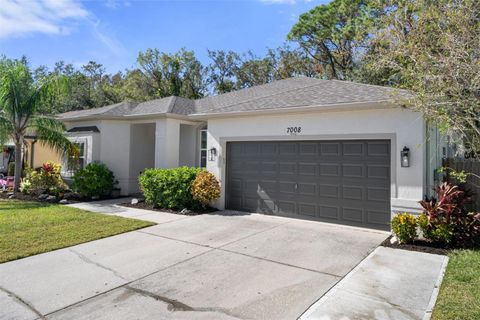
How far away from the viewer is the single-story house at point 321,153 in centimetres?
797

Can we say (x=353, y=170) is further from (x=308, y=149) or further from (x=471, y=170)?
(x=471, y=170)

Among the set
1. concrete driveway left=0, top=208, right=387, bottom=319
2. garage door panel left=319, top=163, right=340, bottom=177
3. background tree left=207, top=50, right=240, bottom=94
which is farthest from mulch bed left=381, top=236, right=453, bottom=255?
background tree left=207, top=50, right=240, bottom=94

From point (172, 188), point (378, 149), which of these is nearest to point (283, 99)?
point (378, 149)

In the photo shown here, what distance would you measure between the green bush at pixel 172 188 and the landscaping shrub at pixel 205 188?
27cm

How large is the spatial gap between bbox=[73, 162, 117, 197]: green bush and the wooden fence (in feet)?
41.0

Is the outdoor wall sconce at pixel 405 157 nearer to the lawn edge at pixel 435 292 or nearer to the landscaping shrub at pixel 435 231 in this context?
the landscaping shrub at pixel 435 231

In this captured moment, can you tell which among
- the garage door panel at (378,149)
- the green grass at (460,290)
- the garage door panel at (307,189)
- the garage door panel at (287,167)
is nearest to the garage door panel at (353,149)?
the garage door panel at (378,149)

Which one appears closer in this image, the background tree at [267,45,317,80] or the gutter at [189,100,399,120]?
the gutter at [189,100,399,120]

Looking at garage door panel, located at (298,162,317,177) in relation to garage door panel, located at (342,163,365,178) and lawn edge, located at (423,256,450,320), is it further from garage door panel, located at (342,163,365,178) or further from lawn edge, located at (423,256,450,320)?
lawn edge, located at (423,256,450,320)

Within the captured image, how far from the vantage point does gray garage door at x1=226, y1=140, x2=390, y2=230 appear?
27.9 ft

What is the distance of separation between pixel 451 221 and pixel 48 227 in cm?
985

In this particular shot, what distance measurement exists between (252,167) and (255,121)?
5.15 ft

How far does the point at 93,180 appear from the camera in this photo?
13320mm

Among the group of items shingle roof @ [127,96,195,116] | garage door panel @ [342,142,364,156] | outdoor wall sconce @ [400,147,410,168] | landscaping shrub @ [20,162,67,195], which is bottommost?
landscaping shrub @ [20,162,67,195]
